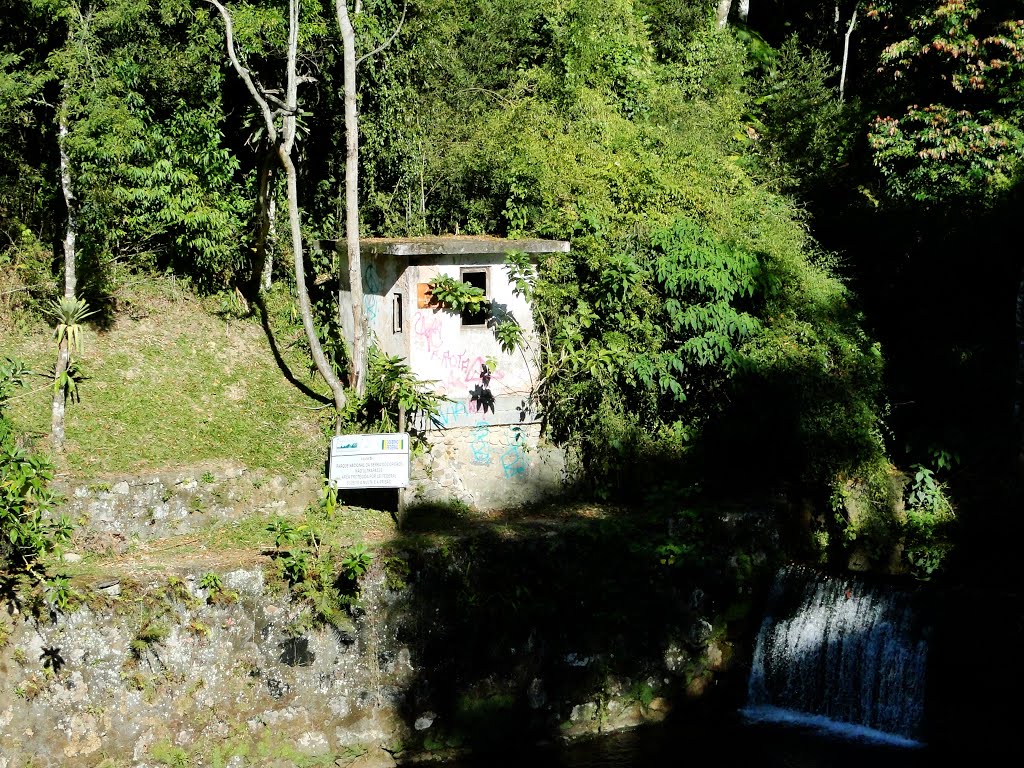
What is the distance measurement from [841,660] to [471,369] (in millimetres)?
6697

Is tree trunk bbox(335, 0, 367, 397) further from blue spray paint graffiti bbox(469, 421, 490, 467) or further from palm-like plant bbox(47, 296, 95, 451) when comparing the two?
palm-like plant bbox(47, 296, 95, 451)

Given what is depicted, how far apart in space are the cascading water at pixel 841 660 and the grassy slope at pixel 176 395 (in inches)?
281

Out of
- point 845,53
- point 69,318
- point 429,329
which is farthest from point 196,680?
point 845,53

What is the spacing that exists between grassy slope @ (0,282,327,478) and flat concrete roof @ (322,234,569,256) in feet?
9.84

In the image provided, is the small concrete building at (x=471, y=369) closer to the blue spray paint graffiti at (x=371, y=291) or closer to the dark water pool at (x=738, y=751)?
the blue spray paint graffiti at (x=371, y=291)

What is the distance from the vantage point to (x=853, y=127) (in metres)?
21.5

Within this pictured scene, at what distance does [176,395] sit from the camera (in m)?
15.8

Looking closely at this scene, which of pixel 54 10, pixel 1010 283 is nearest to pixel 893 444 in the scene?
pixel 1010 283

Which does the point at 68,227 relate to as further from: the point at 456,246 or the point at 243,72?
the point at 456,246

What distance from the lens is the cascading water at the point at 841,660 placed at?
1304 cm

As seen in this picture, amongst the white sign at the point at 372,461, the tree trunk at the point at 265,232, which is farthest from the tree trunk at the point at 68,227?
the white sign at the point at 372,461

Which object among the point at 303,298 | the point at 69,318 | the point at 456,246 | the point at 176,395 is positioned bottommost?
the point at 176,395

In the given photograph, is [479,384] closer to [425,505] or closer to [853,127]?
[425,505]

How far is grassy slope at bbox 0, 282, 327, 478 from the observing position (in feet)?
46.6
